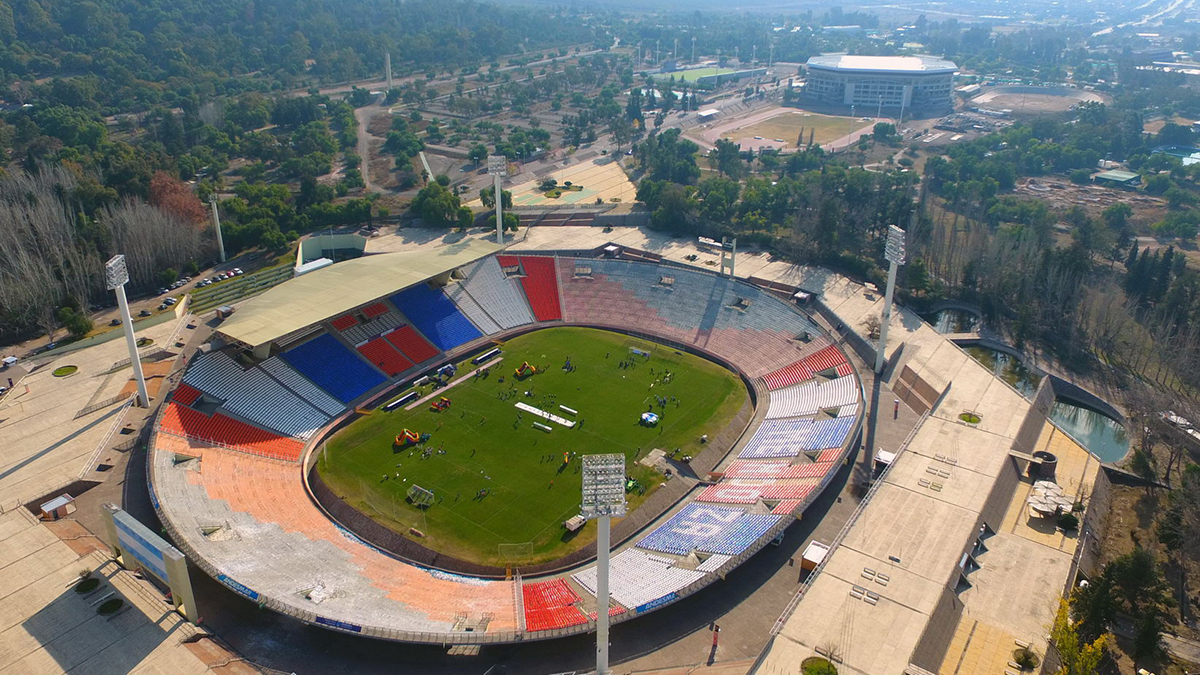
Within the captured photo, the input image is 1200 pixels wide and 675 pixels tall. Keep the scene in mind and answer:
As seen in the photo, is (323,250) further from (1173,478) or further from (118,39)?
(118,39)

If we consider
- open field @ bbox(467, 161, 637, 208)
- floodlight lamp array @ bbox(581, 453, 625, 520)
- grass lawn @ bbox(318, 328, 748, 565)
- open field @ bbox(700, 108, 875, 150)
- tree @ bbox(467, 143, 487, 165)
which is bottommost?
grass lawn @ bbox(318, 328, 748, 565)

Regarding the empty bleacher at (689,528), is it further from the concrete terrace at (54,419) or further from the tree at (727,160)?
the tree at (727,160)

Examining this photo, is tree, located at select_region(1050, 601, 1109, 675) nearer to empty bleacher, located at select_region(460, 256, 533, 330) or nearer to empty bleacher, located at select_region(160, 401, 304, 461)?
empty bleacher, located at select_region(160, 401, 304, 461)

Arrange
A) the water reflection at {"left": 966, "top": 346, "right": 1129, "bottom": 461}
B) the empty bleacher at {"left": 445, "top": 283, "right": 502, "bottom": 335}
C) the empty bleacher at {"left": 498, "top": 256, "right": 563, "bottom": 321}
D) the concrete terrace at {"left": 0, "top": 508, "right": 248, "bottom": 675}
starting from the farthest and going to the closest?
the empty bleacher at {"left": 498, "top": 256, "right": 563, "bottom": 321}, the empty bleacher at {"left": 445, "top": 283, "right": 502, "bottom": 335}, the water reflection at {"left": 966, "top": 346, "right": 1129, "bottom": 461}, the concrete terrace at {"left": 0, "top": 508, "right": 248, "bottom": 675}

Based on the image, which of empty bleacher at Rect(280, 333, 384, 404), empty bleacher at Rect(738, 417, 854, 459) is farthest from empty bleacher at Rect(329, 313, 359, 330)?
empty bleacher at Rect(738, 417, 854, 459)

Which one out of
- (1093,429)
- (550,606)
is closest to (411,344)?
(550,606)

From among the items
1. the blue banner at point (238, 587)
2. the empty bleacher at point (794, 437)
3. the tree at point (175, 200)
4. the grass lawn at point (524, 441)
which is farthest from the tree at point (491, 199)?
the blue banner at point (238, 587)

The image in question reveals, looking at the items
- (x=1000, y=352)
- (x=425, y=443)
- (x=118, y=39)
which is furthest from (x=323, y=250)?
(x=118, y=39)
